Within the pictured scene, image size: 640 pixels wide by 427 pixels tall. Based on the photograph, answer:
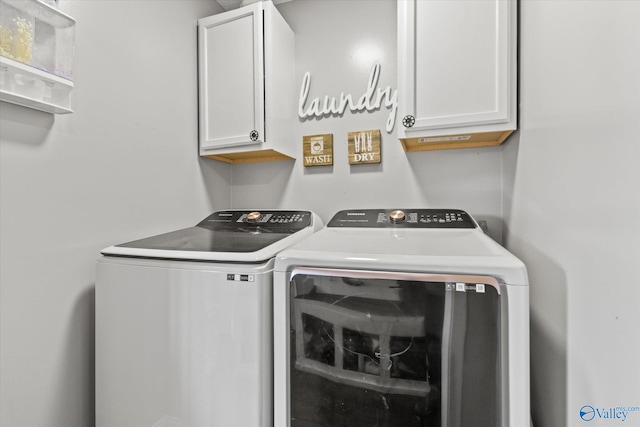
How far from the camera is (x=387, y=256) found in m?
0.88

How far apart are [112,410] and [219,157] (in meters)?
1.36

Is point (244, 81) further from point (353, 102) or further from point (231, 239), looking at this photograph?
point (231, 239)

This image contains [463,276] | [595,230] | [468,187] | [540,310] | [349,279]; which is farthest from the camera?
[468,187]

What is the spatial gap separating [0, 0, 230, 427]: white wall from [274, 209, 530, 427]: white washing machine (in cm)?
81

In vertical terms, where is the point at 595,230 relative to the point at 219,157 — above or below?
below

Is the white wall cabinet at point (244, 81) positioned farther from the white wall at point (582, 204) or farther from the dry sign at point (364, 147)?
the white wall at point (582, 204)

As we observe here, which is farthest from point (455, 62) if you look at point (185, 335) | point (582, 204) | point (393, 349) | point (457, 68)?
point (185, 335)

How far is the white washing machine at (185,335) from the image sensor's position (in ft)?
3.16

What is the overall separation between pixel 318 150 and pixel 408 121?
25.1 inches

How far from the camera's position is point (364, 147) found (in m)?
1.79

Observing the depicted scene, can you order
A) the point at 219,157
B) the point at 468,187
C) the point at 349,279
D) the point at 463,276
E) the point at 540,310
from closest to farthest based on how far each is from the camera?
the point at 463,276, the point at 349,279, the point at 540,310, the point at 468,187, the point at 219,157

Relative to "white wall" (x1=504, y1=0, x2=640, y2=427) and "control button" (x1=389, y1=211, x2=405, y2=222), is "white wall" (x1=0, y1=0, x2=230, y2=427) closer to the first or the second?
"control button" (x1=389, y1=211, x2=405, y2=222)

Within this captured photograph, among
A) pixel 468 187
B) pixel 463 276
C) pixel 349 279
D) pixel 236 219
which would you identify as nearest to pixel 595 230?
pixel 463 276

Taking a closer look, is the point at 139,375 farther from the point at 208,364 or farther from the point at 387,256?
the point at 387,256
